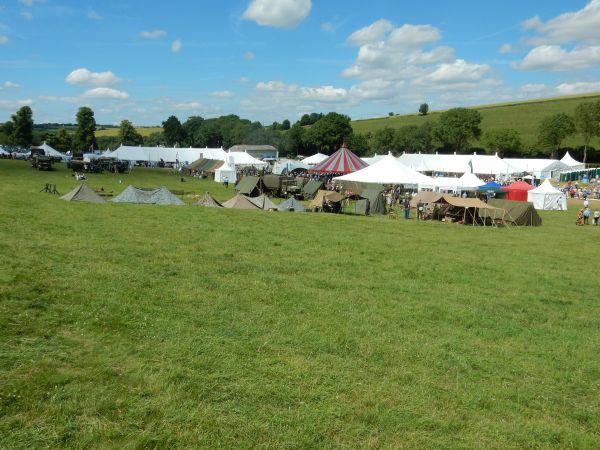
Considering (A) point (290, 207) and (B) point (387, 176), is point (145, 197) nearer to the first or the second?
(A) point (290, 207)

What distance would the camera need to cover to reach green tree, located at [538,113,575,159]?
78.2 m

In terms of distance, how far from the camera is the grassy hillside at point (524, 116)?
96438mm

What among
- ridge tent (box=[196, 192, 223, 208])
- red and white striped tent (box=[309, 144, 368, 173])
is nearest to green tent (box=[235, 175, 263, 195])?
red and white striped tent (box=[309, 144, 368, 173])

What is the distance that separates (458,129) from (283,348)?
88182 mm

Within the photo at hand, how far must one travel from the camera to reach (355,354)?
21.9 feet

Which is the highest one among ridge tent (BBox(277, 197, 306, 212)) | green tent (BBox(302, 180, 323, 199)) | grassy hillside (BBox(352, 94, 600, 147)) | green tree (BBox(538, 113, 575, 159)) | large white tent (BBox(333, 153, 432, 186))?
grassy hillside (BBox(352, 94, 600, 147))

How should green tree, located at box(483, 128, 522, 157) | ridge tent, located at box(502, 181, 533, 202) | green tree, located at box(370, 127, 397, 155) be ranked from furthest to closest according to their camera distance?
green tree, located at box(370, 127, 397, 155), green tree, located at box(483, 128, 522, 157), ridge tent, located at box(502, 181, 533, 202)

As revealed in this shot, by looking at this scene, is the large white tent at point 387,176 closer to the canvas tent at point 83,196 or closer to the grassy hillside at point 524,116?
the canvas tent at point 83,196

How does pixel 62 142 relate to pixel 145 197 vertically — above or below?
above

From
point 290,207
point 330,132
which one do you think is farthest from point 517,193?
point 330,132

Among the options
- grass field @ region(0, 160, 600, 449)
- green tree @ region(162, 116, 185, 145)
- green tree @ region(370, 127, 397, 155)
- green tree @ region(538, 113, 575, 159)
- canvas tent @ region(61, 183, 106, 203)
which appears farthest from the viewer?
green tree @ region(162, 116, 185, 145)

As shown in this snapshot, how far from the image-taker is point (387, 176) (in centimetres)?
3005

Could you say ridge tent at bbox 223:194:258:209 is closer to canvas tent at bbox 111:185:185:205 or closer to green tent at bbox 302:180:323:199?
canvas tent at bbox 111:185:185:205

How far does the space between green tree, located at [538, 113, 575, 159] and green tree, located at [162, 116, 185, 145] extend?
90.3 meters
